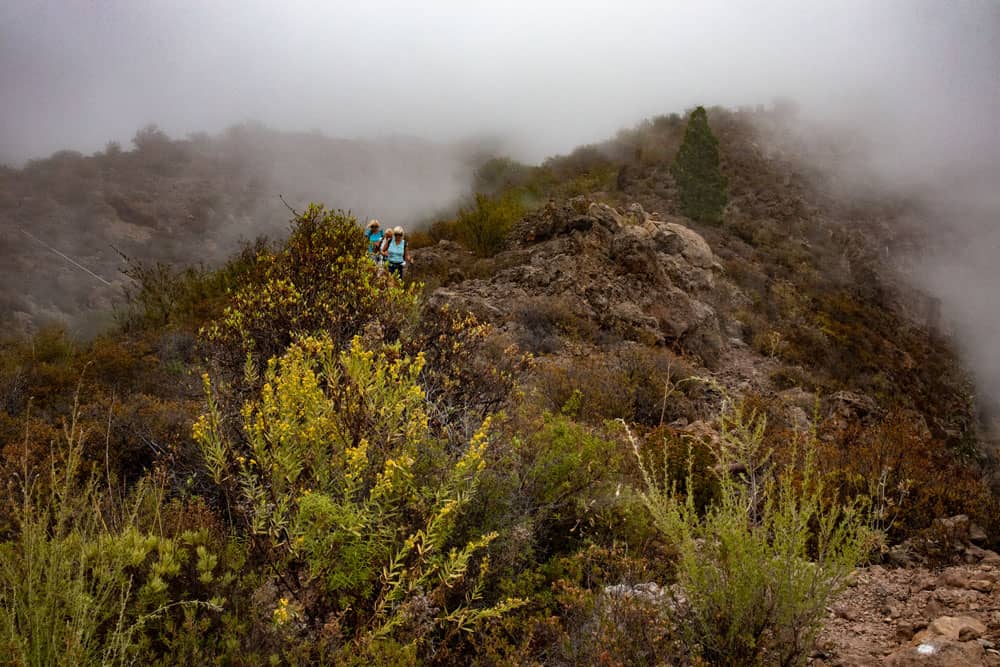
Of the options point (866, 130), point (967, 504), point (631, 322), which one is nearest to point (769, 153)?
point (866, 130)

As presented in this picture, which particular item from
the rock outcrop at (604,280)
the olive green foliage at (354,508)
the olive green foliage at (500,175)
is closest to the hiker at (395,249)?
the rock outcrop at (604,280)

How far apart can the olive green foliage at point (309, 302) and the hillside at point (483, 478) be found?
0.03m

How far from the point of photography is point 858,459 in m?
4.41

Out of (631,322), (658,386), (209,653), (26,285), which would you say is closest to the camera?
(209,653)

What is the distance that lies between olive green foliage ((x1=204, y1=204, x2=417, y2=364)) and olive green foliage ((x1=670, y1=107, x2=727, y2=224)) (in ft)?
65.6

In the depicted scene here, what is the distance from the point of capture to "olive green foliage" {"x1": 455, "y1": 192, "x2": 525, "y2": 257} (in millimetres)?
13666

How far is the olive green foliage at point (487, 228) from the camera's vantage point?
13.7 m

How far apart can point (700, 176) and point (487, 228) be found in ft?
43.7

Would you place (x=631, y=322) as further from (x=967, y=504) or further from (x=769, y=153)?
(x=769, y=153)

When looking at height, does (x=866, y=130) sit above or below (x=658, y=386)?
above

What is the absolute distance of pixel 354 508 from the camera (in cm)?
217

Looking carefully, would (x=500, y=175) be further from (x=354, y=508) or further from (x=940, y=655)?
(x=940, y=655)

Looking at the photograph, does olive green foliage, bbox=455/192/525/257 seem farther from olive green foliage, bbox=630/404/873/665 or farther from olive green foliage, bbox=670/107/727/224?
olive green foliage, bbox=630/404/873/665

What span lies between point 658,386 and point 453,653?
16.6ft
